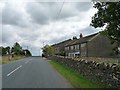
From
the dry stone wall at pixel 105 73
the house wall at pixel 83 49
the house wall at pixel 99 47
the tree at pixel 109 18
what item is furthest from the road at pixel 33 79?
the house wall at pixel 83 49

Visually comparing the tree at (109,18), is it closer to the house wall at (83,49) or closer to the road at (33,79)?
the road at (33,79)

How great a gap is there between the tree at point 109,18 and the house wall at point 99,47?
180 feet

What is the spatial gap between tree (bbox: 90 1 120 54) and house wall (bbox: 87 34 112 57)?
180ft

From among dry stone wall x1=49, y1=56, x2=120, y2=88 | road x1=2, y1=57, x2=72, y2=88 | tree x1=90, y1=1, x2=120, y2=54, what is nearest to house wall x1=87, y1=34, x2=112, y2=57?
road x1=2, y1=57, x2=72, y2=88

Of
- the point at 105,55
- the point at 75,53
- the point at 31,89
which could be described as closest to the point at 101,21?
the point at 31,89

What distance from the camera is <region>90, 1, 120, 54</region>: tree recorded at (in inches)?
491

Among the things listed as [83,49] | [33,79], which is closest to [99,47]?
[83,49]

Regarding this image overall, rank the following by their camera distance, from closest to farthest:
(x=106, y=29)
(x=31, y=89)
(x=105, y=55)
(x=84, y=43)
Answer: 1. (x=31, y=89)
2. (x=106, y=29)
3. (x=105, y=55)
4. (x=84, y=43)

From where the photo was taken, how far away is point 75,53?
8738 cm

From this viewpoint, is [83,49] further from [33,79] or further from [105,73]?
[105,73]

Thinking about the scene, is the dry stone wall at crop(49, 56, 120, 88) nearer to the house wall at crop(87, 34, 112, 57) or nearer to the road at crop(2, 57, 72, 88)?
the road at crop(2, 57, 72, 88)

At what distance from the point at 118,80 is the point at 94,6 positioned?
4866mm

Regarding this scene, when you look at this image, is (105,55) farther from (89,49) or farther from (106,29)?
(106,29)

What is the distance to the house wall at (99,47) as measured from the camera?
225 ft
